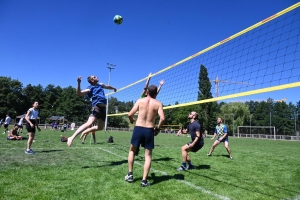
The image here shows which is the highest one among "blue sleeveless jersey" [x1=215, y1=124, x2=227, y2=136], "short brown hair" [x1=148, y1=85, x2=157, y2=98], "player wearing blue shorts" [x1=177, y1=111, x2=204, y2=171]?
"short brown hair" [x1=148, y1=85, x2=157, y2=98]

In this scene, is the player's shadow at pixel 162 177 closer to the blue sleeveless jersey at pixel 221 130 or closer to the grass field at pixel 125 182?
the grass field at pixel 125 182

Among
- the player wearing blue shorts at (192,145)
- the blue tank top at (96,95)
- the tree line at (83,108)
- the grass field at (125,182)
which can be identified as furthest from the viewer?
the tree line at (83,108)

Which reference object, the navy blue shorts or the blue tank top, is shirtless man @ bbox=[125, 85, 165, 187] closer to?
the navy blue shorts

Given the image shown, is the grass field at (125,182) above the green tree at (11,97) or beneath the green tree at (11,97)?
beneath

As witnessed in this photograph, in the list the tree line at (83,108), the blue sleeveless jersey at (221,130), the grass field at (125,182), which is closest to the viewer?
the grass field at (125,182)

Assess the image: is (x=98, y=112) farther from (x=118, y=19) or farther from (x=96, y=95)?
(x=118, y=19)

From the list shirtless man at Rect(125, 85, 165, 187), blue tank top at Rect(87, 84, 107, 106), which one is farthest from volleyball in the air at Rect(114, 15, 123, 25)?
shirtless man at Rect(125, 85, 165, 187)

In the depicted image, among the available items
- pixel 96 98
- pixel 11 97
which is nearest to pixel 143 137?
pixel 96 98

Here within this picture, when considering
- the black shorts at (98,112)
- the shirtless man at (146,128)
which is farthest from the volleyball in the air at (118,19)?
the shirtless man at (146,128)

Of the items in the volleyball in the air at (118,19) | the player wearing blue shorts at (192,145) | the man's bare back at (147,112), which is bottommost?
the player wearing blue shorts at (192,145)

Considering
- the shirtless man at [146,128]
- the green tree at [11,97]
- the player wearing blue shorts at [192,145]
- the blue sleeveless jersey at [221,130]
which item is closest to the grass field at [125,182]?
the player wearing blue shorts at [192,145]

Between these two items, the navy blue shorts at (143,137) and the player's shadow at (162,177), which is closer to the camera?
the navy blue shorts at (143,137)

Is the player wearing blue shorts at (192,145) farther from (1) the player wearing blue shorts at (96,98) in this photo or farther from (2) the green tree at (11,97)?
(2) the green tree at (11,97)

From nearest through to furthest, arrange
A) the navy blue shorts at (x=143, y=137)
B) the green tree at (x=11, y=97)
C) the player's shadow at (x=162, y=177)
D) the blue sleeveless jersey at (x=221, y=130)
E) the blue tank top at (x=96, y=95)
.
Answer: the navy blue shorts at (x=143, y=137), the player's shadow at (x=162, y=177), the blue tank top at (x=96, y=95), the blue sleeveless jersey at (x=221, y=130), the green tree at (x=11, y=97)
